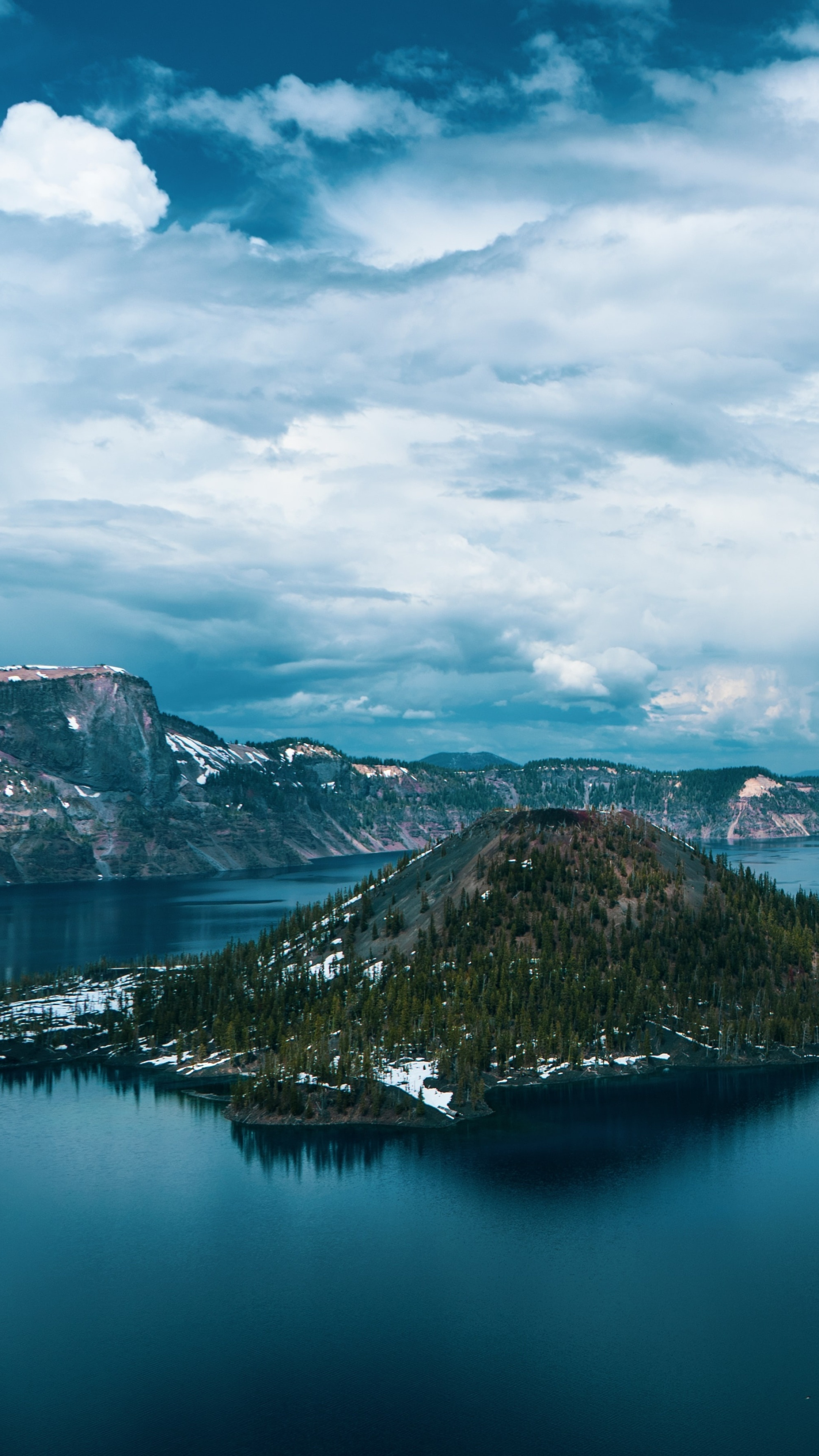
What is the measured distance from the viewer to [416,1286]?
342 feet

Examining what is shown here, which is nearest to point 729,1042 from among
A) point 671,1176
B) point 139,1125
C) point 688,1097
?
point 688,1097

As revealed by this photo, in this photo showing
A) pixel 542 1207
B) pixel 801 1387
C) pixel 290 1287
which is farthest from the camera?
pixel 542 1207

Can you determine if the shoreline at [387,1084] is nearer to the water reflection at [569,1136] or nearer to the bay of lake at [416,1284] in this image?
the water reflection at [569,1136]

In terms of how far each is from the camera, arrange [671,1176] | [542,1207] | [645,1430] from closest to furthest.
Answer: [645,1430]
[542,1207]
[671,1176]

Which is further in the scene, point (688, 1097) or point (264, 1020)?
point (264, 1020)

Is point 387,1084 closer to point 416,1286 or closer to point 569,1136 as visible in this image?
point 569,1136

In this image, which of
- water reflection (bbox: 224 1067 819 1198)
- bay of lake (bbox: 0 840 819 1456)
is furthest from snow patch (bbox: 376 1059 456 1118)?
bay of lake (bbox: 0 840 819 1456)

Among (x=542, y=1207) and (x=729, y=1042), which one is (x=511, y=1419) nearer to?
(x=542, y=1207)

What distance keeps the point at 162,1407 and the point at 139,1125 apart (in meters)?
75.0

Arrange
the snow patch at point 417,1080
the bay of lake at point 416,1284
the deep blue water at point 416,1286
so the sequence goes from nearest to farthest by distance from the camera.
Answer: the deep blue water at point 416,1286 < the bay of lake at point 416,1284 < the snow patch at point 417,1080

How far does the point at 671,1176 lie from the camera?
5290 inches

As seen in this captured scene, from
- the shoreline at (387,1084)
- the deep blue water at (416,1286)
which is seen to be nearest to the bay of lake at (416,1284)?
the deep blue water at (416,1286)

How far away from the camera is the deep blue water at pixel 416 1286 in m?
82.0

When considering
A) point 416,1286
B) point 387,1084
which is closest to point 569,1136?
point 387,1084
